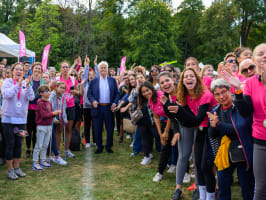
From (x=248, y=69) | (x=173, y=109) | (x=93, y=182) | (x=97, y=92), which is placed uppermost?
(x=248, y=69)

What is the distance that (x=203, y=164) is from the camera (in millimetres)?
3461

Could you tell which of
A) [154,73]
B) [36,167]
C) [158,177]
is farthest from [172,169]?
[36,167]

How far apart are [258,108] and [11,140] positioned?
4.14 metres

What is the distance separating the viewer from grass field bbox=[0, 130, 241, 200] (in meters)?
4.26

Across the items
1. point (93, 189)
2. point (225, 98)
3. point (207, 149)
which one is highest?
point (225, 98)

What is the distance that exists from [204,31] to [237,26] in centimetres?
412

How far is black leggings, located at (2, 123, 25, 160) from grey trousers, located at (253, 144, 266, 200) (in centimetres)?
406

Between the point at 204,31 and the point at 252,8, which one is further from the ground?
the point at 252,8

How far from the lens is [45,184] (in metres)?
4.75

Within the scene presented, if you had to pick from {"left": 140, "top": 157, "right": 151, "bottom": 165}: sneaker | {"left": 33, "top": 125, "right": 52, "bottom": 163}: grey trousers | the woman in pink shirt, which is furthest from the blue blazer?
the woman in pink shirt

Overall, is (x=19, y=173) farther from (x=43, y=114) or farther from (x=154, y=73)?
(x=154, y=73)

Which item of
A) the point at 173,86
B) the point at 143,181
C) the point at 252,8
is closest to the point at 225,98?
the point at 173,86

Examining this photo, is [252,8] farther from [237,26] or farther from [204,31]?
[204,31]

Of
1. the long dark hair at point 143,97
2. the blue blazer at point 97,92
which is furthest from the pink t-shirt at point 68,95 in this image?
the long dark hair at point 143,97
